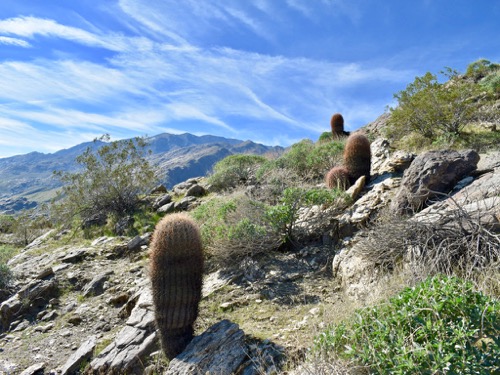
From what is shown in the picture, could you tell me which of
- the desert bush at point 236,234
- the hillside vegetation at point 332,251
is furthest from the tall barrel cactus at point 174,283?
the desert bush at point 236,234

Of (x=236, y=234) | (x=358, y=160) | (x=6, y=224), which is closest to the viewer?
(x=236, y=234)

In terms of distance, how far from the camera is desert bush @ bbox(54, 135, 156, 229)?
12.1 meters

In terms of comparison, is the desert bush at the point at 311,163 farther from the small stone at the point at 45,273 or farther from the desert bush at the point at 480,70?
the desert bush at the point at 480,70

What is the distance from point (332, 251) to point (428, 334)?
368 centimetres

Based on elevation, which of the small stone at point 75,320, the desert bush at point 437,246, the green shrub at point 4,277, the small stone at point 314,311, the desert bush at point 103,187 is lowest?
the small stone at point 75,320

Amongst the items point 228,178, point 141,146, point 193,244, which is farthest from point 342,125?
point 193,244

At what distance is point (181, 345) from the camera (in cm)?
425

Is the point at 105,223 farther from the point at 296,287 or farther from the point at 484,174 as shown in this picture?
the point at 484,174

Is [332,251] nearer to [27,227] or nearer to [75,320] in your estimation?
[75,320]

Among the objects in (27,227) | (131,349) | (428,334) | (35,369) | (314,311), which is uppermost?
(428,334)

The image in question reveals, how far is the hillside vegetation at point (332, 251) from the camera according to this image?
2559 millimetres

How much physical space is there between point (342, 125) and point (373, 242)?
14928mm

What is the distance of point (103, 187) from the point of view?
12219 mm

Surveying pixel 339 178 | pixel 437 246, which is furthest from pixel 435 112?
pixel 437 246
